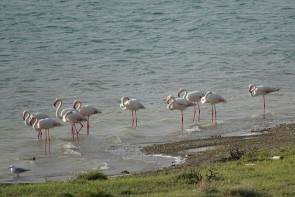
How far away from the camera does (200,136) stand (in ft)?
70.0

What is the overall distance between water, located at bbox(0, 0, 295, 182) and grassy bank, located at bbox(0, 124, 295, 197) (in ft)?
7.08

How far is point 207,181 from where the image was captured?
12742 mm

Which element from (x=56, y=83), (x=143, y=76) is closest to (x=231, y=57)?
(x=143, y=76)

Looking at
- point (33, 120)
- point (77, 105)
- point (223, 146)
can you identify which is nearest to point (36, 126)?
point (33, 120)

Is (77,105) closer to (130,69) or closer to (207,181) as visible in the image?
(130,69)

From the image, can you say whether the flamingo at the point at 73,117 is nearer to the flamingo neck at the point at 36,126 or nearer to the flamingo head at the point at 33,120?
the flamingo head at the point at 33,120


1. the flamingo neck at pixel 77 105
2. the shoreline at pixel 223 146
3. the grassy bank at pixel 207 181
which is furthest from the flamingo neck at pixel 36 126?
the grassy bank at pixel 207 181

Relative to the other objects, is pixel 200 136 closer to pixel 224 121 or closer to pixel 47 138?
pixel 224 121

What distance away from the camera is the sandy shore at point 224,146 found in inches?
655

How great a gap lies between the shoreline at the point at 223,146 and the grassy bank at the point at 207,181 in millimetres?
211

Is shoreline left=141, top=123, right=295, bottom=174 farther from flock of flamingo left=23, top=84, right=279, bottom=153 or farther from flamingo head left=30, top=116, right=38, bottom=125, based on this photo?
flamingo head left=30, top=116, right=38, bottom=125

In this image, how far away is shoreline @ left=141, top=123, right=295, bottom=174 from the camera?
16.5m

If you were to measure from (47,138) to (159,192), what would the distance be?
9577mm

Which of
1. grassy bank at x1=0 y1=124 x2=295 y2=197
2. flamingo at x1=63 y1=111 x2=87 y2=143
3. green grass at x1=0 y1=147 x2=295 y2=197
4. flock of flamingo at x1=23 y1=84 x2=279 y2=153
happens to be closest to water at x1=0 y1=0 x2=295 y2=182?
flock of flamingo at x1=23 y1=84 x2=279 y2=153
